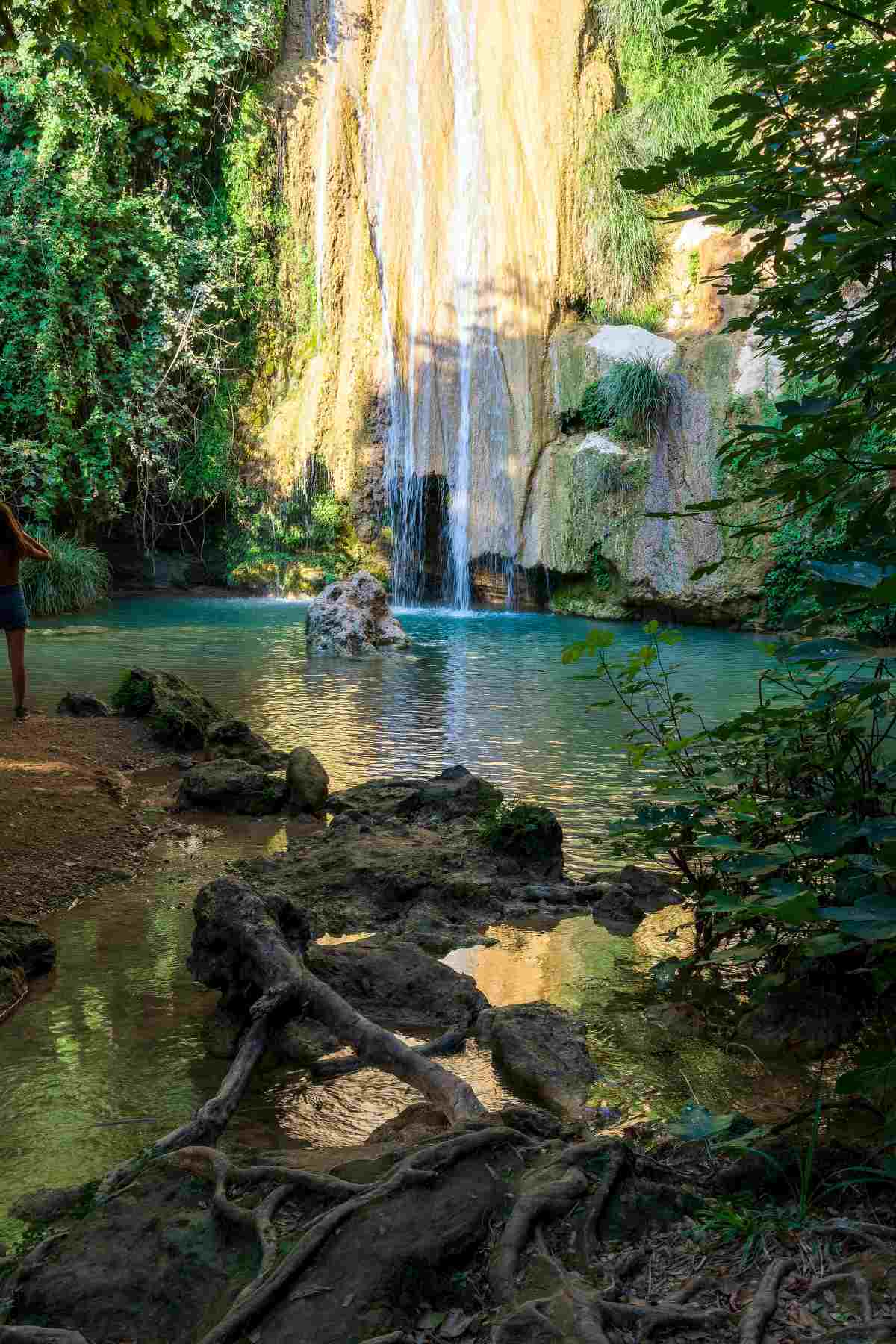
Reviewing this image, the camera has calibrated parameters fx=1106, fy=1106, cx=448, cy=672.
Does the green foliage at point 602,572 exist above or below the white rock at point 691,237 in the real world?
below

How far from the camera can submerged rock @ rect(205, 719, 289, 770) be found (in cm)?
679

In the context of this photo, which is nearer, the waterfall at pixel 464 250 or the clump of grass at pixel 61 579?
the clump of grass at pixel 61 579

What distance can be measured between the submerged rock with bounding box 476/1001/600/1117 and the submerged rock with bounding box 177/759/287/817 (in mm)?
2824

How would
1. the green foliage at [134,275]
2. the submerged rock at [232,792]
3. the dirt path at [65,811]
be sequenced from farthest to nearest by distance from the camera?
the green foliage at [134,275], the submerged rock at [232,792], the dirt path at [65,811]

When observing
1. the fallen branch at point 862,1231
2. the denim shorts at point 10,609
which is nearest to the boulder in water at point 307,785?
the denim shorts at point 10,609

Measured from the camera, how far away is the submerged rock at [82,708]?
8.19 meters

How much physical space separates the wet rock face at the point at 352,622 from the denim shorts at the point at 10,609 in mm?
4927

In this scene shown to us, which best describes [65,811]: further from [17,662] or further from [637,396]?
[637,396]

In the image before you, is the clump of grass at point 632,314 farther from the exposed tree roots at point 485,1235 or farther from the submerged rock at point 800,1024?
the exposed tree roots at point 485,1235

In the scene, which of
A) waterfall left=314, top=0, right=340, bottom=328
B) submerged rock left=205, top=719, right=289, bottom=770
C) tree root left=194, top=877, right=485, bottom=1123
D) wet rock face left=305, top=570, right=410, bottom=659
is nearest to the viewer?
tree root left=194, top=877, right=485, bottom=1123

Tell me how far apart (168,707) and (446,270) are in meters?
13.5

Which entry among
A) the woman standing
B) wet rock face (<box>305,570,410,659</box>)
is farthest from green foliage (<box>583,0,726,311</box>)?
the woman standing

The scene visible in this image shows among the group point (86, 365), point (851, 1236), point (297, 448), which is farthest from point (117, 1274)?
point (297, 448)

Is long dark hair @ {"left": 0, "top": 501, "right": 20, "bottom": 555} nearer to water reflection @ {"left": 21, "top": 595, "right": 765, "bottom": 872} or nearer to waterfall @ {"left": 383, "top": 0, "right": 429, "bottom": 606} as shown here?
water reflection @ {"left": 21, "top": 595, "right": 765, "bottom": 872}
